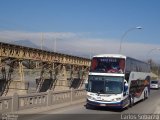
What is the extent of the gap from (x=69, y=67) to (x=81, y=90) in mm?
34700

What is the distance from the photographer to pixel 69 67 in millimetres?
64375

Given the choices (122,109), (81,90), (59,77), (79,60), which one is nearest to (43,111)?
(122,109)

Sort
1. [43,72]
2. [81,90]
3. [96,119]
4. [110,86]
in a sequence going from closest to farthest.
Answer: [96,119] < [110,86] < [81,90] < [43,72]

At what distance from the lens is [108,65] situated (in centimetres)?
2208

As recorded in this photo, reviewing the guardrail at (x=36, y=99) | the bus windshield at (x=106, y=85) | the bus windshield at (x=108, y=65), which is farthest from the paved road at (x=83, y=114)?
the bus windshield at (x=108, y=65)

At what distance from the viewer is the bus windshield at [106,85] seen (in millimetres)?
21172

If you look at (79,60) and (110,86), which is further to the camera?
(79,60)

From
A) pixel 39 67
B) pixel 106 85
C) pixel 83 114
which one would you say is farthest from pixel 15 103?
pixel 39 67

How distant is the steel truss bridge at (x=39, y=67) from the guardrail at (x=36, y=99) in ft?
46.8

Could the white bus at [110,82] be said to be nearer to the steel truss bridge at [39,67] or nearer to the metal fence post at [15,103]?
the metal fence post at [15,103]

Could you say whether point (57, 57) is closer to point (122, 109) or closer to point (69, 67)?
point (69, 67)

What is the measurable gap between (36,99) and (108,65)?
480cm

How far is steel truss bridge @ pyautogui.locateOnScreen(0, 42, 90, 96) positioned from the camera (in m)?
42.2

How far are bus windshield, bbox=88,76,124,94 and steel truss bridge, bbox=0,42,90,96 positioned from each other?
18837 mm
